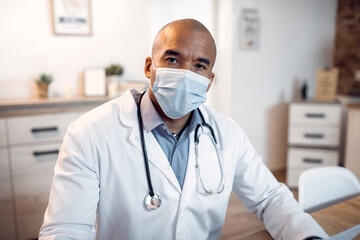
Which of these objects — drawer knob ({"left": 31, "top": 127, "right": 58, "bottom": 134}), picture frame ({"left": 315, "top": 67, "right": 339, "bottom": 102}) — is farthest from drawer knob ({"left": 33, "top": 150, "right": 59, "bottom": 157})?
picture frame ({"left": 315, "top": 67, "right": 339, "bottom": 102})

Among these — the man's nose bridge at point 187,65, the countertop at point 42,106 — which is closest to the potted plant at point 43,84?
the countertop at point 42,106

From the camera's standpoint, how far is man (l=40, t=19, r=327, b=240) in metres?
1.00

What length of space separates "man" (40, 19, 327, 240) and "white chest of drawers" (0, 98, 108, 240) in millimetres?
1205

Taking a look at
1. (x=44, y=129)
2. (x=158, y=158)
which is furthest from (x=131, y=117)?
(x=44, y=129)

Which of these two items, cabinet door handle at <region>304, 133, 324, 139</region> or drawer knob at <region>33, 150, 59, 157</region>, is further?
cabinet door handle at <region>304, 133, 324, 139</region>

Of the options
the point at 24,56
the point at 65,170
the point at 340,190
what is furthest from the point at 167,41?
the point at 24,56

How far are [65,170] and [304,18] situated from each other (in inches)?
128

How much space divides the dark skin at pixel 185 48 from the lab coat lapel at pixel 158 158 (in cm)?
21

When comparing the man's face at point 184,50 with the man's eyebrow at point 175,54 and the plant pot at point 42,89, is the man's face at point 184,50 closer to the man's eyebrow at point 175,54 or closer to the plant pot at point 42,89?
the man's eyebrow at point 175,54

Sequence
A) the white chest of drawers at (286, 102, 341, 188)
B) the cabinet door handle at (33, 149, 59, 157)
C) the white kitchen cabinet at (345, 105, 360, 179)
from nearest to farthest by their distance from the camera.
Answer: the cabinet door handle at (33, 149, 59, 157), the white kitchen cabinet at (345, 105, 360, 179), the white chest of drawers at (286, 102, 341, 188)

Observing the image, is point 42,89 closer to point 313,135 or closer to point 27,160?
point 27,160

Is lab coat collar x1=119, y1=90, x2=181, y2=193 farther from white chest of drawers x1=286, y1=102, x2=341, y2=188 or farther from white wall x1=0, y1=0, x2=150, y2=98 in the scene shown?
white chest of drawers x1=286, y1=102, x2=341, y2=188

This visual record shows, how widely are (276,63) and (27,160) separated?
8.40 feet

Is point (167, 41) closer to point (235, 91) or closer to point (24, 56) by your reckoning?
point (24, 56)
